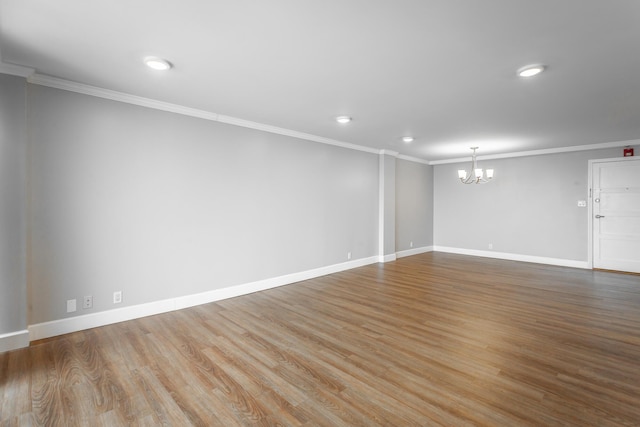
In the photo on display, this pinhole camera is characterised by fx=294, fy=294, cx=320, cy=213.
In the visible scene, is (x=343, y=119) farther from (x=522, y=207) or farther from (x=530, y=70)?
(x=522, y=207)

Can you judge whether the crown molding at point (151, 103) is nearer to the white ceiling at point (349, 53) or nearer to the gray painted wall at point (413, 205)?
the white ceiling at point (349, 53)

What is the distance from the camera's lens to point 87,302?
121 inches

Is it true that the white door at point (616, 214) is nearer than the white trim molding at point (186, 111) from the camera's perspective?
No

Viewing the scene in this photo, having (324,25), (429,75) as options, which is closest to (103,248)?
(324,25)

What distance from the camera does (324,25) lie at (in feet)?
6.59

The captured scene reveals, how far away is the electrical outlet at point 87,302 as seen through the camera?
120 inches

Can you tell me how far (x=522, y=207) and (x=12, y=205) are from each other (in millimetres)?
8587

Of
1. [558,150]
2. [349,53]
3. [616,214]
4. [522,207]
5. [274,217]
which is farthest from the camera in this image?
[522,207]

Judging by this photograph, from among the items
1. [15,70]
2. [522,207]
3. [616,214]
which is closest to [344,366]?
[15,70]

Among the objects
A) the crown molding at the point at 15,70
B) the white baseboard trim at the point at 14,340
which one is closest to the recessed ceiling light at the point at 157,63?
the crown molding at the point at 15,70

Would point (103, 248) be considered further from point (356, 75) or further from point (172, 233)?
point (356, 75)

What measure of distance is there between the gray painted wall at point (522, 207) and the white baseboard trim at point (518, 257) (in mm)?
82

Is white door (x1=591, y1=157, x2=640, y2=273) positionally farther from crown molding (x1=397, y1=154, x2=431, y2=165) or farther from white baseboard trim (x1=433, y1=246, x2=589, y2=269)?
crown molding (x1=397, y1=154, x2=431, y2=165)

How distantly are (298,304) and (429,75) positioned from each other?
9.99 ft
